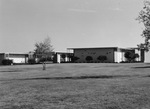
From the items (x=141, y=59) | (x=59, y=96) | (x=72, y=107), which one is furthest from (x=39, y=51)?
(x=141, y=59)

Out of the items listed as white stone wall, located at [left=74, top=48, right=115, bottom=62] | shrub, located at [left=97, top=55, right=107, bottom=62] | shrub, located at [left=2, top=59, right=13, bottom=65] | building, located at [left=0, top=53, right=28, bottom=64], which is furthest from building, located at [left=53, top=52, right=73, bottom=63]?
shrub, located at [left=2, top=59, right=13, bottom=65]

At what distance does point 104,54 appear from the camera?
68.4m

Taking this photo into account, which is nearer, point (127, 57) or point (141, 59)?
point (127, 57)

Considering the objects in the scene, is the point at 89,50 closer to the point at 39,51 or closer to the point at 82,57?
the point at 82,57

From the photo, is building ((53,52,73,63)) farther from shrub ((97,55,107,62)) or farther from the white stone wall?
shrub ((97,55,107,62))

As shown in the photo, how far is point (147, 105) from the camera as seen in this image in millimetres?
8039

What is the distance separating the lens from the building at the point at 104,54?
66938mm

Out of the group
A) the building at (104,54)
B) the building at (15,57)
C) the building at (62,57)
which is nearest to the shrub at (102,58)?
the building at (104,54)

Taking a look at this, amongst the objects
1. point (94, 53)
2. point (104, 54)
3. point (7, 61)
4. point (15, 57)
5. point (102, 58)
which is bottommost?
point (7, 61)

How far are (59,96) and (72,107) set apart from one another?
223cm

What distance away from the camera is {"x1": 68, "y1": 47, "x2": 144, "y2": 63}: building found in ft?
220

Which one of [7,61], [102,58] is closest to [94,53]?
[102,58]

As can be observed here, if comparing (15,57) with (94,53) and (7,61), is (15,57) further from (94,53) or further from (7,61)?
(94,53)

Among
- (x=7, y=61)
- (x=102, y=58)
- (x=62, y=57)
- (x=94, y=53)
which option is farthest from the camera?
(x=62, y=57)
